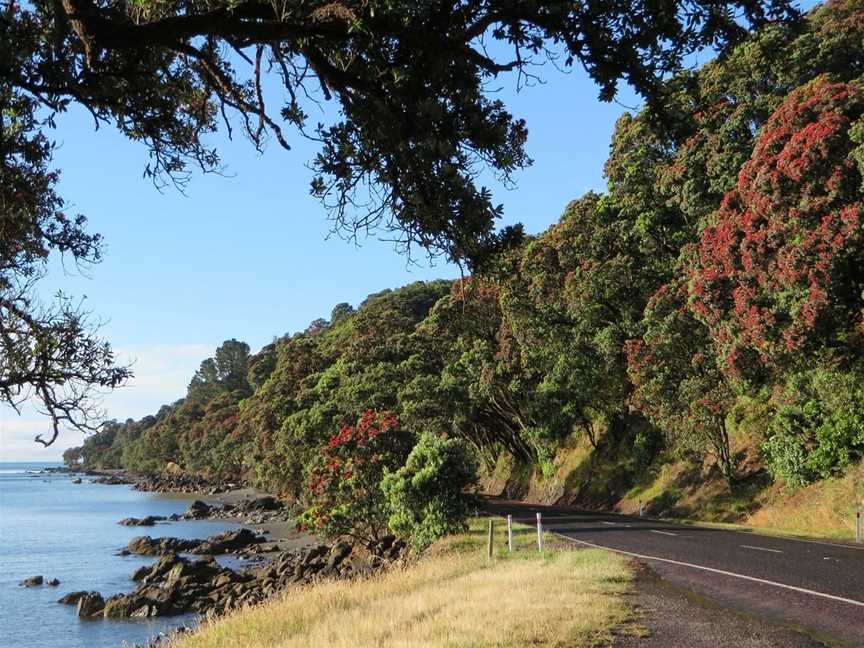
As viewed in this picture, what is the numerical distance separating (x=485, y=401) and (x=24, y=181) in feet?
129

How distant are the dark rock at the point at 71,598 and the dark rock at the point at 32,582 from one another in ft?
16.2

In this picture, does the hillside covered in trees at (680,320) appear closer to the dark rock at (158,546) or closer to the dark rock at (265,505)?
the dark rock at (158,546)

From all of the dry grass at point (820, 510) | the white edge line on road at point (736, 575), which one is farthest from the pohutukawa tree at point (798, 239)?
the white edge line on road at point (736, 575)

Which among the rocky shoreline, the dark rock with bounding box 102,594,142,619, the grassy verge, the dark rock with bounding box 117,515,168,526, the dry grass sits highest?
the dry grass

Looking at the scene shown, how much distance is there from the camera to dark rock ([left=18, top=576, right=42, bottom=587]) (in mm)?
33875

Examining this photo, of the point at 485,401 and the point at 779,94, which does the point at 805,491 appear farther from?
the point at 485,401

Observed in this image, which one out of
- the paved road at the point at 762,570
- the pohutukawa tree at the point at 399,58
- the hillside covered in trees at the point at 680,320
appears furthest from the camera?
the hillside covered in trees at the point at 680,320

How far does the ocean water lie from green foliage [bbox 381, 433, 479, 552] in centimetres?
879

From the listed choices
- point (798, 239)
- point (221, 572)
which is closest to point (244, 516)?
point (221, 572)

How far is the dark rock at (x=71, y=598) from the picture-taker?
29.5 m

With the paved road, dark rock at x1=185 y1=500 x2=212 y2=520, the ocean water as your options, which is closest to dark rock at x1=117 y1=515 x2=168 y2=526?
the ocean water

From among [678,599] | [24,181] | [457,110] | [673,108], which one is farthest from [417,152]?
[678,599]

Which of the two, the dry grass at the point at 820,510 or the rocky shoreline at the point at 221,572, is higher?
the dry grass at the point at 820,510

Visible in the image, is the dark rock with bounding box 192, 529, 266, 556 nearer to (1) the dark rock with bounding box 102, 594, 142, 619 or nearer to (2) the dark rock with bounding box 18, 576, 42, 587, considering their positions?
(2) the dark rock with bounding box 18, 576, 42, 587
